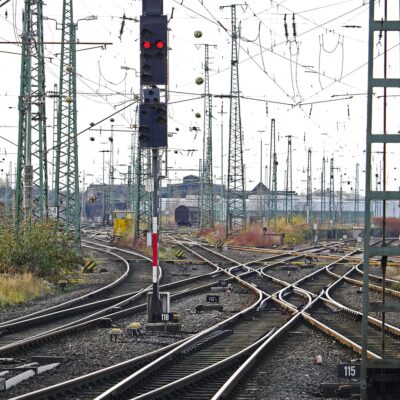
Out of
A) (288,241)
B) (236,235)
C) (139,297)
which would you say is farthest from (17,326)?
(288,241)

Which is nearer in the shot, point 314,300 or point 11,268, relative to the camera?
point 314,300

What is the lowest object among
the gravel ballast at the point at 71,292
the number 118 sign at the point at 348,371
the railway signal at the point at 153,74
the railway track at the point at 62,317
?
the gravel ballast at the point at 71,292

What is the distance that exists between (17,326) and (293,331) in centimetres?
532

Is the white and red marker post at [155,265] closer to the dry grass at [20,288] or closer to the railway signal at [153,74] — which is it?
the railway signal at [153,74]

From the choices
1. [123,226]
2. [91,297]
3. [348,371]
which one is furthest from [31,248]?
[123,226]

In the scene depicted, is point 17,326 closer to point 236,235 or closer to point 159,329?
point 159,329

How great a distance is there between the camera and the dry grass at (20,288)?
2389cm

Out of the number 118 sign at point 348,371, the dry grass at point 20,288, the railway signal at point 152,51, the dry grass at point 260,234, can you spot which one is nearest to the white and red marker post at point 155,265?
the railway signal at point 152,51

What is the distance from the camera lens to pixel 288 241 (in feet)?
230

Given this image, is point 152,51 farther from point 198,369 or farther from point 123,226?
point 123,226

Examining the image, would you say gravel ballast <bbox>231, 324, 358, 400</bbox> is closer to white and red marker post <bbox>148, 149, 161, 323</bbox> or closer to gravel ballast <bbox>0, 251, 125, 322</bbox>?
white and red marker post <bbox>148, 149, 161, 323</bbox>

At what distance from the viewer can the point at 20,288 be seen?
2517cm

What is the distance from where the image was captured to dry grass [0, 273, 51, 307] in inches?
941

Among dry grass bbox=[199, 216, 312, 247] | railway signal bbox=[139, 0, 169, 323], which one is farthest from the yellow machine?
railway signal bbox=[139, 0, 169, 323]
